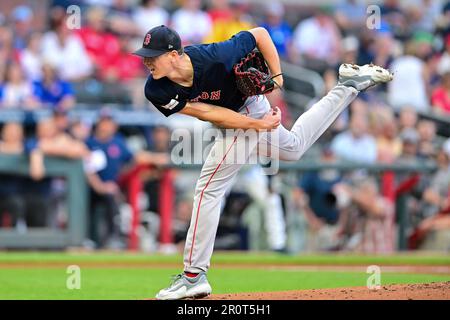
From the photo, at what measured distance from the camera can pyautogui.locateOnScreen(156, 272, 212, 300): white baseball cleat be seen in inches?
258

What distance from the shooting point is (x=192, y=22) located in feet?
51.8

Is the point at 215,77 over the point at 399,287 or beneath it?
over

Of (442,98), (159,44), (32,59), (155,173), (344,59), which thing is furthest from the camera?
(442,98)

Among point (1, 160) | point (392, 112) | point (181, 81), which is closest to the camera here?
point (181, 81)

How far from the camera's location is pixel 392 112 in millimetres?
15594

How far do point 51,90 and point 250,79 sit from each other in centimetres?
753

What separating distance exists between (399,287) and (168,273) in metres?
3.29

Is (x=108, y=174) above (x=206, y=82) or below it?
above

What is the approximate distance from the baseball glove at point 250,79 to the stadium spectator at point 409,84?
943cm

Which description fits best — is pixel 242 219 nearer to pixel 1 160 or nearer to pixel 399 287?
pixel 1 160

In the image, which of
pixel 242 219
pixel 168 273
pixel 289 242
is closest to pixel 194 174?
pixel 242 219

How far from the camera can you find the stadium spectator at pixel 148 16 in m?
15.6

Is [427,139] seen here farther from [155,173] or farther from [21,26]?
[21,26]

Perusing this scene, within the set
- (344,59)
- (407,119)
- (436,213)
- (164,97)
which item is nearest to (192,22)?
(344,59)
